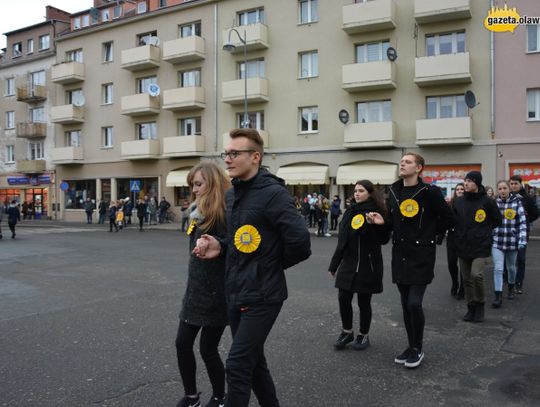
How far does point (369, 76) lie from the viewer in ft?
82.9

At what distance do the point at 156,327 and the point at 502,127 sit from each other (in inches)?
857

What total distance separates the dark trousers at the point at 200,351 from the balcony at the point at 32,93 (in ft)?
136

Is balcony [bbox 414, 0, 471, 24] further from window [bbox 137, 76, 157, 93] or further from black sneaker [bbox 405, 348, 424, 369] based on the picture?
black sneaker [bbox 405, 348, 424, 369]

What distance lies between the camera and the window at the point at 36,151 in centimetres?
4075

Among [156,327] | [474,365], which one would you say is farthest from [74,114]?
[474,365]

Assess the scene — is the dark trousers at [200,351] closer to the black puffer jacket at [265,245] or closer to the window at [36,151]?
the black puffer jacket at [265,245]

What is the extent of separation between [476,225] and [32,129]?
131 ft

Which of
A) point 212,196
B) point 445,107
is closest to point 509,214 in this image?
point 212,196

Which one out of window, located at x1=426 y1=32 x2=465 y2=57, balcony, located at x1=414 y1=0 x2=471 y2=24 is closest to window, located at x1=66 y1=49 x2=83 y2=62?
balcony, located at x1=414 y1=0 x2=471 y2=24

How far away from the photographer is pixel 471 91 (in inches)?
923

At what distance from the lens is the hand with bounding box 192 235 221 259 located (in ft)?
10.4

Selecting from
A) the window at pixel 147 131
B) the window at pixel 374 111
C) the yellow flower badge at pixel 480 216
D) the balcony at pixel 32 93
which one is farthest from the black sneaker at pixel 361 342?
the balcony at pixel 32 93

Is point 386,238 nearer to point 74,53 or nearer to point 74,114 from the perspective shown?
point 74,114

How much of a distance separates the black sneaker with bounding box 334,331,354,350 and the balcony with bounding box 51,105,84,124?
35262mm
